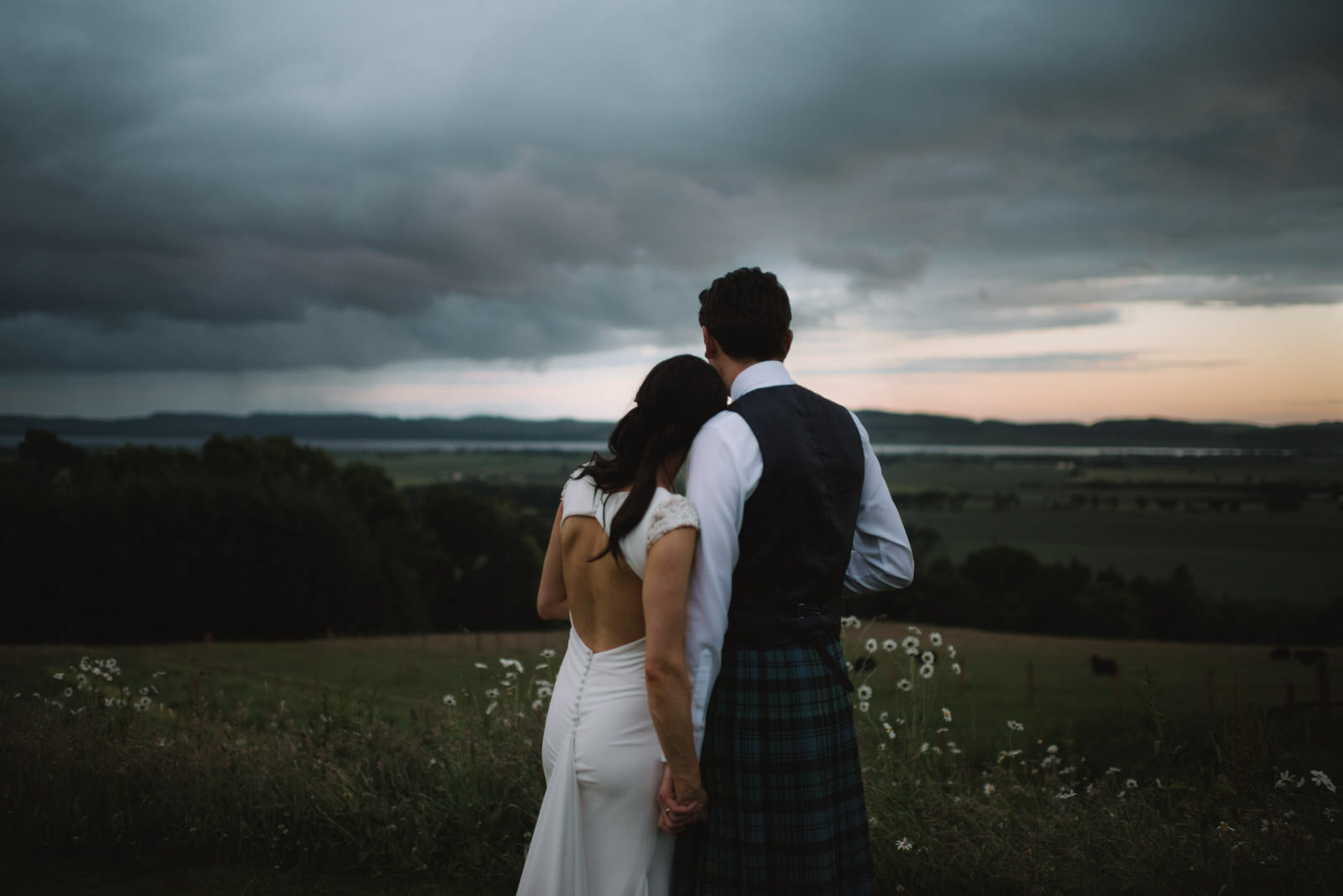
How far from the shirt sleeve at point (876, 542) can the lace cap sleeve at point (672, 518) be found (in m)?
0.70

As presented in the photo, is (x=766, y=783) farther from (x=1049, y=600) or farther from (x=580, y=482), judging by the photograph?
(x=1049, y=600)

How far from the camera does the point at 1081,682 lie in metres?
26.5

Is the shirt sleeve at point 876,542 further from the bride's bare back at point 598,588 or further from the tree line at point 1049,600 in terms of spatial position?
the tree line at point 1049,600

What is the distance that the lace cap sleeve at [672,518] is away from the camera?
2.13 m

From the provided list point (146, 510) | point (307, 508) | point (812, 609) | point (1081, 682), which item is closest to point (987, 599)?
point (1081, 682)

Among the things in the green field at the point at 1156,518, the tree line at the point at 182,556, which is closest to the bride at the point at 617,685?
the tree line at the point at 182,556

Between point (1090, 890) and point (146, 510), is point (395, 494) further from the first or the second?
point (1090, 890)

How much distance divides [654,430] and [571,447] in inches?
4959

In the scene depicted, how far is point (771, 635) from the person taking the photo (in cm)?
238

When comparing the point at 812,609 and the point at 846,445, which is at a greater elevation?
the point at 846,445

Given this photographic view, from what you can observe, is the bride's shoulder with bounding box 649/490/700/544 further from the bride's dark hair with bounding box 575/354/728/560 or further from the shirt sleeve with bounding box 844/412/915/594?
the shirt sleeve with bounding box 844/412/915/594

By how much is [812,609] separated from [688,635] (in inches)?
16.6

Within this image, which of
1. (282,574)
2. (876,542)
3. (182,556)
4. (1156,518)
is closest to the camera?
(876,542)

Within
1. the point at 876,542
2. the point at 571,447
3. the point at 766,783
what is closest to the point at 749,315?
the point at 876,542
